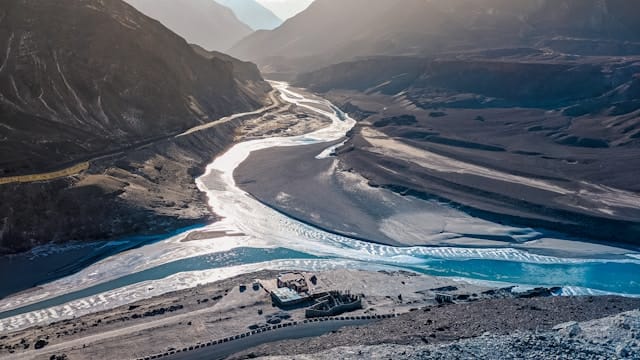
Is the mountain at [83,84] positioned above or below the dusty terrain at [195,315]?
above

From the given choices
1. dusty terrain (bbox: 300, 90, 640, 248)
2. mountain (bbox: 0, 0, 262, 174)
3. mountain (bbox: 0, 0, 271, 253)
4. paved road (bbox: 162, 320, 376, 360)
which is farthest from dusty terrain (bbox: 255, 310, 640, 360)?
mountain (bbox: 0, 0, 262, 174)

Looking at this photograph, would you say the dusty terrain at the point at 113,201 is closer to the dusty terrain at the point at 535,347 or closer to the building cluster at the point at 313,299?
the building cluster at the point at 313,299

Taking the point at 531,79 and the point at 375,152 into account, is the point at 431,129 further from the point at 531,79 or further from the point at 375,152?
the point at 531,79

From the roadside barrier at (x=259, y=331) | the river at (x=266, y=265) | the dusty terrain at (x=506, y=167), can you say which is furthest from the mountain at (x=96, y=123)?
the dusty terrain at (x=506, y=167)

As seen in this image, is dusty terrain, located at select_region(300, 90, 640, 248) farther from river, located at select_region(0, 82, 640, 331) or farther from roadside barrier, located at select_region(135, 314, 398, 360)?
roadside barrier, located at select_region(135, 314, 398, 360)

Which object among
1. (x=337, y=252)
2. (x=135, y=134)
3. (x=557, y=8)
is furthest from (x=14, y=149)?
(x=557, y=8)
